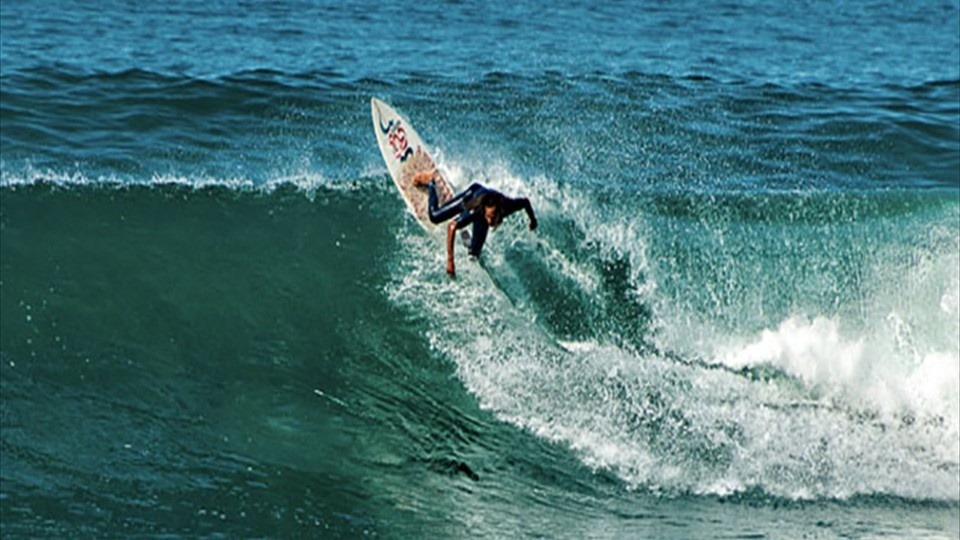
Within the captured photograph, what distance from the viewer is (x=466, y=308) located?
14.8 m

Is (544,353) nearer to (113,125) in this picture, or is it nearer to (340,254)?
(340,254)

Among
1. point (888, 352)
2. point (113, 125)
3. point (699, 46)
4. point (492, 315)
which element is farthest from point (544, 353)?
point (699, 46)

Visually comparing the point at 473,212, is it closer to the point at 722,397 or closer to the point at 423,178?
the point at 423,178

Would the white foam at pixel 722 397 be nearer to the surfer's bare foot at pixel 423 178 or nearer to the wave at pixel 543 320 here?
the wave at pixel 543 320

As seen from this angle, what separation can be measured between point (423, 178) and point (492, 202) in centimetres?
191

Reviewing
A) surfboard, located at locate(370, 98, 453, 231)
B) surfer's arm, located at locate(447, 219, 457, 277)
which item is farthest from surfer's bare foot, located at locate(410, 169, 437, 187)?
surfer's arm, located at locate(447, 219, 457, 277)

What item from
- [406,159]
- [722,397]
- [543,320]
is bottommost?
[722,397]

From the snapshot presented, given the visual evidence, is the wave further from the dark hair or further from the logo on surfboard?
the dark hair

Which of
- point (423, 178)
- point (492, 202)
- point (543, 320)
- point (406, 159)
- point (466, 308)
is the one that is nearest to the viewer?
point (492, 202)

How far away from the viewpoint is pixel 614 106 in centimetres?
2266

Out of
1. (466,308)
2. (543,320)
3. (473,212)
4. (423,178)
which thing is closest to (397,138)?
(423,178)

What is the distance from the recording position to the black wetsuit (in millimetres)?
14375

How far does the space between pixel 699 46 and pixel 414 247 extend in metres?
12.7

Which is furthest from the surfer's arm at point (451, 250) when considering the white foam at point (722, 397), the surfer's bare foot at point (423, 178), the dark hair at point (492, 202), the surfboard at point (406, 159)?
the surfer's bare foot at point (423, 178)
